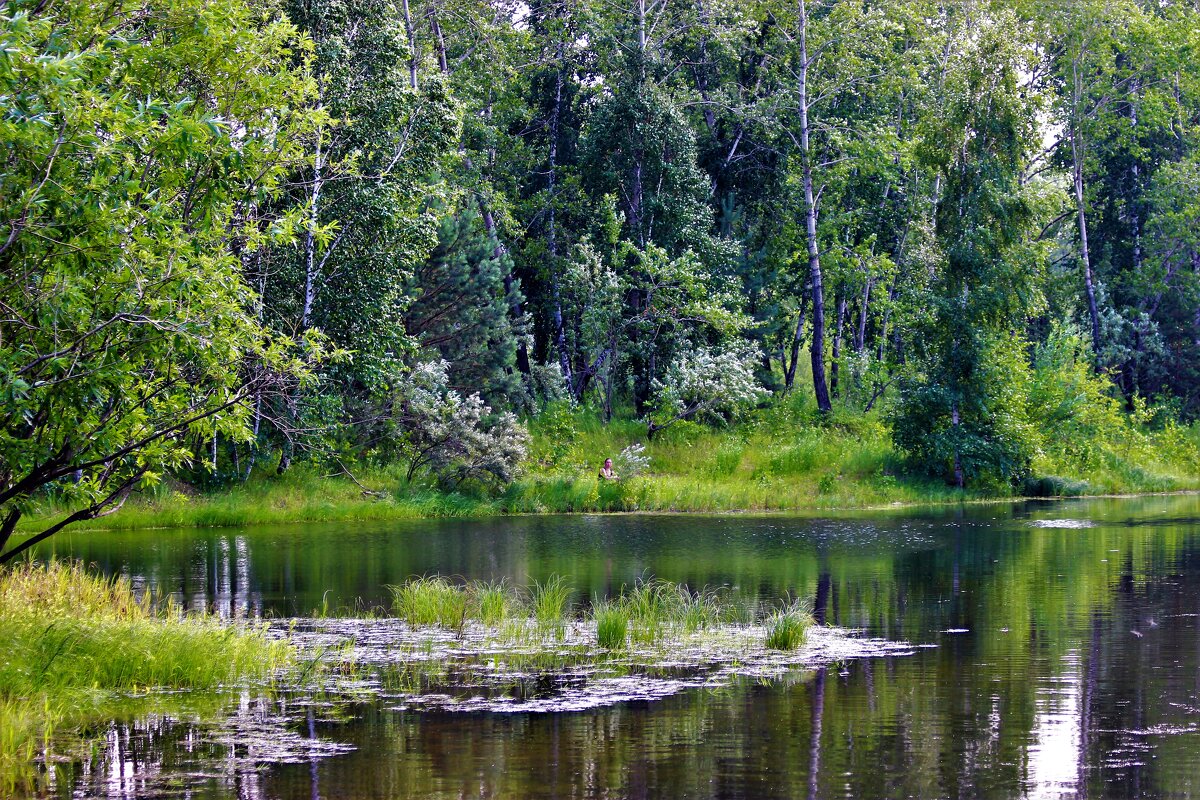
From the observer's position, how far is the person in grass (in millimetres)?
39844

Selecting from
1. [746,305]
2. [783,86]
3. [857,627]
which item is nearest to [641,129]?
[783,86]

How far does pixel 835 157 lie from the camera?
166 ft

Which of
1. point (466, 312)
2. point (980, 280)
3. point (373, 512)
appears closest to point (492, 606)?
point (373, 512)

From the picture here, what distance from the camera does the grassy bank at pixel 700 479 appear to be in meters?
37.8

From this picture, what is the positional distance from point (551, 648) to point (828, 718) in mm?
4830

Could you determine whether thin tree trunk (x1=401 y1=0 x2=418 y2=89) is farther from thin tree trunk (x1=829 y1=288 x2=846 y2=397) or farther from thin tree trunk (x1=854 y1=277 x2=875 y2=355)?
thin tree trunk (x1=829 y1=288 x2=846 y2=397)

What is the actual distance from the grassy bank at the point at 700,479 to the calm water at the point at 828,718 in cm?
1159

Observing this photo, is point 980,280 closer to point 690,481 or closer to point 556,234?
point 690,481

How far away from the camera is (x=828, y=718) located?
12508 millimetres

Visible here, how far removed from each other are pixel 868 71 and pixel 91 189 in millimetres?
42332

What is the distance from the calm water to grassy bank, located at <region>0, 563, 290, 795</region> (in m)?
0.64

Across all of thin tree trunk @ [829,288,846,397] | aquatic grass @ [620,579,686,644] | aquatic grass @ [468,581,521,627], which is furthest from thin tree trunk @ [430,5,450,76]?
aquatic grass @ [620,579,686,644]

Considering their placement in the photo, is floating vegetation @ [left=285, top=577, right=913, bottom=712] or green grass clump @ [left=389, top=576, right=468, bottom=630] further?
green grass clump @ [left=389, top=576, right=468, bottom=630]

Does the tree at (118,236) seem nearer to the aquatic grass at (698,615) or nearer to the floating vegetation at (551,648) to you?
the floating vegetation at (551,648)
